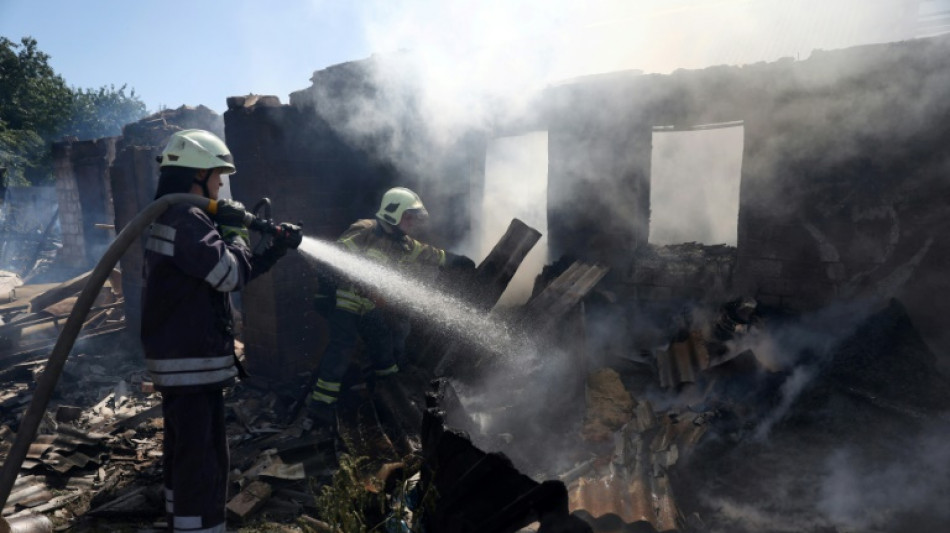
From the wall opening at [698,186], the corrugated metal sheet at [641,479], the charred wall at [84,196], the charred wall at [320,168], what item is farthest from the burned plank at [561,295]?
the charred wall at [84,196]

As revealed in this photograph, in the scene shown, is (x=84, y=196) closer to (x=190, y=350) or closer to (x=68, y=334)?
(x=68, y=334)

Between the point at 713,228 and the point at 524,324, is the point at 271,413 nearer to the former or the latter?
the point at 524,324

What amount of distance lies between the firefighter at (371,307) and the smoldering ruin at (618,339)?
32cm

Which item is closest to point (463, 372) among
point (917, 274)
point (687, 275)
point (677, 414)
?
point (677, 414)

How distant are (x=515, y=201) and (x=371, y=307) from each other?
5.52m

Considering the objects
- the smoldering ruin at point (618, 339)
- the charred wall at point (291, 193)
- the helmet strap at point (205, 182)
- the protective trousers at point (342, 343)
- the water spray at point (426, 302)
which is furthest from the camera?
the charred wall at point (291, 193)

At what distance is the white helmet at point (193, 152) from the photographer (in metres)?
3.32

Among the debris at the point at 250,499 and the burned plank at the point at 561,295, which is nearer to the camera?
the debris at the point at 250,499

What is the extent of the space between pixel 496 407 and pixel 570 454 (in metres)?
0.85

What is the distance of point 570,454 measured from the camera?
433 cm

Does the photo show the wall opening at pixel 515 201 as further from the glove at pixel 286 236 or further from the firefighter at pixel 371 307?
the glove at pixel 286 236

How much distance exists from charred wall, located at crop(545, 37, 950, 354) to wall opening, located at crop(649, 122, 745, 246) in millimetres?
7587

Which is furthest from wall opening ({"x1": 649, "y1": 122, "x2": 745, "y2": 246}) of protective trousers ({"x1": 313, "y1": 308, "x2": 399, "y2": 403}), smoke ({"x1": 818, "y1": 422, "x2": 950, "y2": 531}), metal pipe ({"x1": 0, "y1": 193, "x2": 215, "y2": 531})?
metal pipe ({"x1": 0, "y1": 193, "x2": 215, "y2": 531})

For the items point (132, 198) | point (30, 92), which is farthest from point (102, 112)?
point (132, 198)
